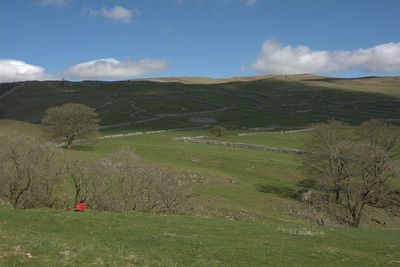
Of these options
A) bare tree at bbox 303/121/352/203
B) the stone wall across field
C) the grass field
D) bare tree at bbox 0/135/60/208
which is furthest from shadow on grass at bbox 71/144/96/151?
bare tree at bbox 303/121/352/203

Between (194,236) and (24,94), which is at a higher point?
(24,94)

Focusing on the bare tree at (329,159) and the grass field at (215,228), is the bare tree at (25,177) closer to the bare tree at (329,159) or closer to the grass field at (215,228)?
the grass field at (215,228)

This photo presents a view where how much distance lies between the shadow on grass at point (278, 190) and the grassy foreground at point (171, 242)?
1003 inches

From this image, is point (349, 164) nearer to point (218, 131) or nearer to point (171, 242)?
point (171, 242)

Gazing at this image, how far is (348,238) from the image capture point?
22.4m

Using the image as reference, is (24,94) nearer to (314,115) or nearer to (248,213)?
(314,115)

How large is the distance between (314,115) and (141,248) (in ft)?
482

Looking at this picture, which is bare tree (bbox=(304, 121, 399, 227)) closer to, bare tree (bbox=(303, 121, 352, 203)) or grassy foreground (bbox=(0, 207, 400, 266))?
bare tree (bbox=(303, 121, 352, 203))

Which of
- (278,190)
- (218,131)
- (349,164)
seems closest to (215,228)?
(349,164)

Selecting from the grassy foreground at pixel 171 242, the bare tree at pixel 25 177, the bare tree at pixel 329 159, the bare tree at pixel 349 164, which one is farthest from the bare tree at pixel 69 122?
the bare tree at pixel 349 164

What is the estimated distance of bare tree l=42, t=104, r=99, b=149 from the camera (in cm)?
6806

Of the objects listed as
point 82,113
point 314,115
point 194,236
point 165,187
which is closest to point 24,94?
point 82,113

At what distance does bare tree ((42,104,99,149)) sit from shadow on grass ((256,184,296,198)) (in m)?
41.4

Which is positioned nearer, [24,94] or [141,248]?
[141,248]
